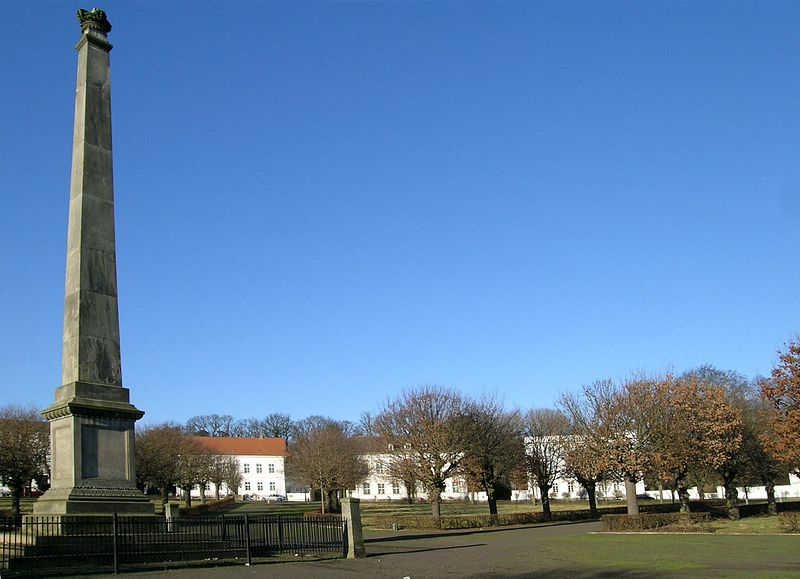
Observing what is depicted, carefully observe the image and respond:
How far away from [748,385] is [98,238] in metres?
77.7

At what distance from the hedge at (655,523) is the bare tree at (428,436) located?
11326 millimetres

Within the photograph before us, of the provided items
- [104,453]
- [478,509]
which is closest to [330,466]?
[478,509]

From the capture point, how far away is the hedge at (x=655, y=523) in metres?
34.7

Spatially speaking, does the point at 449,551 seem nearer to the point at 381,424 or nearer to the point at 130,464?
the point at 130,464

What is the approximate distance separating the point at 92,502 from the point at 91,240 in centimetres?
697

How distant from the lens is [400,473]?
152 feet

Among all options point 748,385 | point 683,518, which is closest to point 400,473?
point 683,518

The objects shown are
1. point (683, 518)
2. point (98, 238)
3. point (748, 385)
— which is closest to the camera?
point (98, 238)

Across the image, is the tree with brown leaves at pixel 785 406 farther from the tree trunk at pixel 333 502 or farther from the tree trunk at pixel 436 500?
the tree trunk at pixel 333 502

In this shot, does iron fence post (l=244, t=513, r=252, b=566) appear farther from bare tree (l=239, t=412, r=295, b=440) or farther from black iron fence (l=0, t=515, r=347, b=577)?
bare tree (l=239, t=412, r=295, b=440)

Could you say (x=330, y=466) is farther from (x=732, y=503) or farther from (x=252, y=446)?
(x=252, y=446)

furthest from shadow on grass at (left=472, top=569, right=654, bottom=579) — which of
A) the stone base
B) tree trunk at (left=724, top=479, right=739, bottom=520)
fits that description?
tree trunk at (left=724, top=479, right=739, bottom=520)

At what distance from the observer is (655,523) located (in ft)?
118

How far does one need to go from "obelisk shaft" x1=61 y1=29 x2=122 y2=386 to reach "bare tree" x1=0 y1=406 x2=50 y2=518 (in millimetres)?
38893
